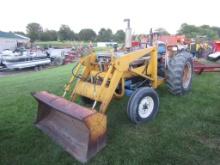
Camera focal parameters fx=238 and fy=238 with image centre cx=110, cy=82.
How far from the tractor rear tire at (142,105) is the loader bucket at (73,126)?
0.72 meters

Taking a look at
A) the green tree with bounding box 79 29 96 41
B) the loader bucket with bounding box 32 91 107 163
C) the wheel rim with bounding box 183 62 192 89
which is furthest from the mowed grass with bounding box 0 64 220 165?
the green tree with bounding box 79 29 96 41

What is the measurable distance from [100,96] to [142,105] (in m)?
0.74

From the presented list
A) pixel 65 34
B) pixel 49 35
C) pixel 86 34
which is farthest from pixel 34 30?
pixel 86 34

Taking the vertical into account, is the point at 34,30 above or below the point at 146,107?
above

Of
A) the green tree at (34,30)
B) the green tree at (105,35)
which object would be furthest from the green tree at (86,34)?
the green tree at (34,30)

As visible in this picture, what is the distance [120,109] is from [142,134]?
42.3 inches

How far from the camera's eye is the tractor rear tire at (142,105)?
143 inches

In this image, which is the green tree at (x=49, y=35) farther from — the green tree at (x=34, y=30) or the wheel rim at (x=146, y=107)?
the wheel rim at (x=146, y=107)

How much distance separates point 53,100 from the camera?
3514mm

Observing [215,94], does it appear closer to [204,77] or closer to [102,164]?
[204,77]

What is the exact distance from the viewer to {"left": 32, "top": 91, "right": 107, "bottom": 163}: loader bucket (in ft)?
9.58

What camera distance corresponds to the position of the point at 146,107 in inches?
154

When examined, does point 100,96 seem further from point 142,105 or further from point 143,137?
point 143,137

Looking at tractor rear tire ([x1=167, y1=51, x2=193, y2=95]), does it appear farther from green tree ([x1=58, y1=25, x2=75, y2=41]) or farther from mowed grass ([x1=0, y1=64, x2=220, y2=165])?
Result: green tree ([x1=58, y1=25, x2=75, y2=41])
